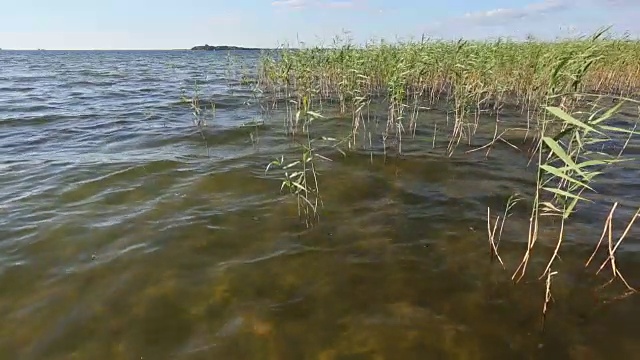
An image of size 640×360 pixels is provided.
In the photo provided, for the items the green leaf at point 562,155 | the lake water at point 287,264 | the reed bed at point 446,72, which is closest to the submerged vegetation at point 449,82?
the reed bed at point 446,72

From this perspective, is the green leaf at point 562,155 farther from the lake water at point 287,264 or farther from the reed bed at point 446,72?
the reed bed at point 446,72

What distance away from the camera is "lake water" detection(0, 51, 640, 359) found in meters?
3.62

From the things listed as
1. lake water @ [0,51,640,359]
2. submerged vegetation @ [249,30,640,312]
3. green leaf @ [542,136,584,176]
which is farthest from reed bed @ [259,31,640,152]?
green leaf @ [542,136,584,176]

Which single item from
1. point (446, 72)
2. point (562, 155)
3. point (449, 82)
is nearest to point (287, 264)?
point (562, 155)

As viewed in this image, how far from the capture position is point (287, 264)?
189 inches

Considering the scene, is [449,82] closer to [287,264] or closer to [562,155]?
[287,264]

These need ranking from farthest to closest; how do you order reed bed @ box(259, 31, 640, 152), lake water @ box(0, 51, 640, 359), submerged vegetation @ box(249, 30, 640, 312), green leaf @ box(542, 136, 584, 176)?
reed bed @ box(259, 31, 640, 152) → submerged vegetation @ box(249, 30, 640, 312) → lake water @ box(0, 51, 640, 359) → green leaf @ box(542, 136, 584, 176)

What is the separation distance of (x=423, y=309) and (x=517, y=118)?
10.6m

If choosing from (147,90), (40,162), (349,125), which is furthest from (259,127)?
(147,90)

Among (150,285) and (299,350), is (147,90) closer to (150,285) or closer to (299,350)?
(150,285)

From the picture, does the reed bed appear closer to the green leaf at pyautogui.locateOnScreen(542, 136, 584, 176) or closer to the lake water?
the lake water

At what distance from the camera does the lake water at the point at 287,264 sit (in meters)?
3.62

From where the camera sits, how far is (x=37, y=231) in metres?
5.46

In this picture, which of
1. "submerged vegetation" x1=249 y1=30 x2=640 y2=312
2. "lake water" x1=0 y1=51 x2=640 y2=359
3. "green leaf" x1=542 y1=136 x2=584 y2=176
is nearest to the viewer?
"green leaf" x1=542 y1=136 x2=584 y2=176
